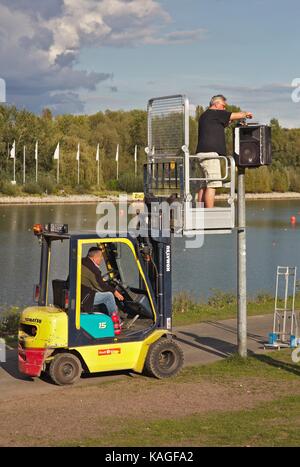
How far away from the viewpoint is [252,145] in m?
12.3

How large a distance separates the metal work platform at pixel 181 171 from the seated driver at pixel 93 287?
4.44ft

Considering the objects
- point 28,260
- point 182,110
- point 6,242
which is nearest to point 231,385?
point 182,110

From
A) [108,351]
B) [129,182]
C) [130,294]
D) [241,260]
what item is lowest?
[108,351]

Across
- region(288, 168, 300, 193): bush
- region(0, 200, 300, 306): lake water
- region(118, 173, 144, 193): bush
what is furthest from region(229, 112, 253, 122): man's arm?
region(288, 168, 300, 193): bush

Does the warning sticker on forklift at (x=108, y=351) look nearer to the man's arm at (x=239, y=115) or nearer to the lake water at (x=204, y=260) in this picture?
the man's arm at (x=239, y=115)

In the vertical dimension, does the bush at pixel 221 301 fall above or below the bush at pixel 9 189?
below

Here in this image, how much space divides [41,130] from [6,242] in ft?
213

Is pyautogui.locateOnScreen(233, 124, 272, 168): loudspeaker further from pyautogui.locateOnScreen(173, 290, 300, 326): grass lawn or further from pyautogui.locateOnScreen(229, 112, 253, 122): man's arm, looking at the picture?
pyautogui.locateOnScreen(173, 290, 300, 326): grass lawn

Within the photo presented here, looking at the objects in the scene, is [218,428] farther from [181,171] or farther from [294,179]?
[294,179]

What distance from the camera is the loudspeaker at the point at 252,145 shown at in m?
12.3

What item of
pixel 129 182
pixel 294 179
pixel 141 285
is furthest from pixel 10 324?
pixel 294 179

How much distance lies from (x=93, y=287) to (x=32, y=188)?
92.6m

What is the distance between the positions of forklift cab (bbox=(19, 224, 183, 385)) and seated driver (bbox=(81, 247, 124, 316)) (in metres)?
0.04

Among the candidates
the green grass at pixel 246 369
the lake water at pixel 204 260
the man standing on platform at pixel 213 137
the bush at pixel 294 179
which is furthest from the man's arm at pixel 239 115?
the bush at pixel 294 179
